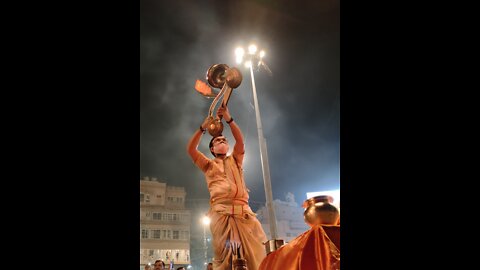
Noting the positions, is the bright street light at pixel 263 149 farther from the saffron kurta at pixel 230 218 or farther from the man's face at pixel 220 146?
the saffron kurta at pixel 230 218

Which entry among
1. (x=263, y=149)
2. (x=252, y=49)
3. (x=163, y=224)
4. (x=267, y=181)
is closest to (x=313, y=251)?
(x=267, y=181)

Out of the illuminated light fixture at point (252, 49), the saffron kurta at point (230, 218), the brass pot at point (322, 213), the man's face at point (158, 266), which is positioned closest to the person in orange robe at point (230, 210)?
the saffron kurta at point (230, 218)

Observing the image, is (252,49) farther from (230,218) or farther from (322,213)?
(322,213)

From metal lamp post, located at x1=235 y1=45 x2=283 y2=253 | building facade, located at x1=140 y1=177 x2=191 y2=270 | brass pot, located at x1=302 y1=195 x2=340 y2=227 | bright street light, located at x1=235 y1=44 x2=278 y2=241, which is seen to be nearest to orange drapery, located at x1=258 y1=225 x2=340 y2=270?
brass pot, located at x1=302 y1=195 x2=340 y2=227

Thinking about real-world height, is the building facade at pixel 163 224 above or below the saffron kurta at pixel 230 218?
below

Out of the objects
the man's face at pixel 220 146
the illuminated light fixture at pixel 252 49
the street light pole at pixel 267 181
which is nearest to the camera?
the man's face at pixel 220 146

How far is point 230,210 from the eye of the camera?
5180mm

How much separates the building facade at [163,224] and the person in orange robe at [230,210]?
3347 cm

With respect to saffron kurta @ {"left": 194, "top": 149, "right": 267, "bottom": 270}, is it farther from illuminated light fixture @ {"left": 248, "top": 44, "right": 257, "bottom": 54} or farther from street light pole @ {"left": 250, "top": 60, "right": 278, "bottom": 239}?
illuminated light fixture @ {"left": 248, "top": 44, "right": 257, "bottom": 54}

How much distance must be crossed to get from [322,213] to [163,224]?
3701cm

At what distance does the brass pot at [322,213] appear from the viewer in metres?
3.98
